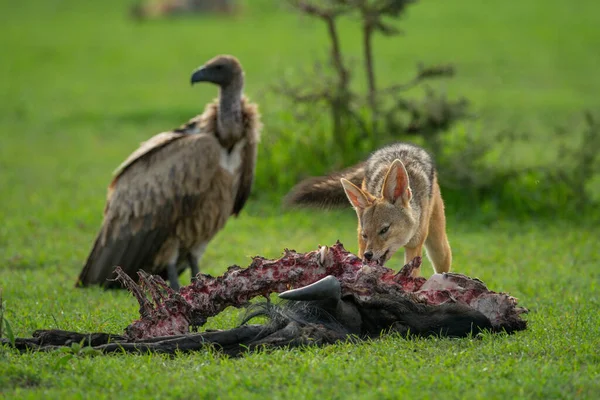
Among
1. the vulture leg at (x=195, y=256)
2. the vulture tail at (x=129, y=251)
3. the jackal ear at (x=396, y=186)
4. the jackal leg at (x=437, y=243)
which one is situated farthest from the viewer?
the vulture leg at (x=195, y=256)

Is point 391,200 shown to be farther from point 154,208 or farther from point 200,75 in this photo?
point 200,75

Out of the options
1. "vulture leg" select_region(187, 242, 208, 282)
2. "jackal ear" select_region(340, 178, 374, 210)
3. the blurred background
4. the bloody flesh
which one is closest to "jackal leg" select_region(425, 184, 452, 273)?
"jackal ear" select_region(340, 178, 374, 210)

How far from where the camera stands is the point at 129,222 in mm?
9219

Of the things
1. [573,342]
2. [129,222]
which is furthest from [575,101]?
[573,342]

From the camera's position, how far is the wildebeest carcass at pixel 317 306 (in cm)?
600

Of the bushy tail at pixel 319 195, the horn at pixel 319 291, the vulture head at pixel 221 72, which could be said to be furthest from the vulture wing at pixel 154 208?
the horn at pixel 319 291

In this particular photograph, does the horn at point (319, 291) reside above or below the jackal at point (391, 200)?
below

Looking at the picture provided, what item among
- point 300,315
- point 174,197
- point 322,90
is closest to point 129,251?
point 174,197

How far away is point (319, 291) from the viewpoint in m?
5.91

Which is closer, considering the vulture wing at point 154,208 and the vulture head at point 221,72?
the vulture wing at point 154,208

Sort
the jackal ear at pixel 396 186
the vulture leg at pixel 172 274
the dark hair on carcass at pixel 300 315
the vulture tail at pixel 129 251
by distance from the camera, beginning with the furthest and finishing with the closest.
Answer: the vulture leg at pixel 172 274 < the vulture tail at pixel 129 251 < the jackal ear at pixel 396 186 < the dark hair on carcass at pixel 300 315

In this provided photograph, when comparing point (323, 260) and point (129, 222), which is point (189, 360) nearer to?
point (323, 260)

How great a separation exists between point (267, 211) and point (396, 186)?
5.37m

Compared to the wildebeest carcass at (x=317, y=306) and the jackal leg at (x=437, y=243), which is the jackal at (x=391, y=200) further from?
the wildebeest carcass at (x=317, y=306)
